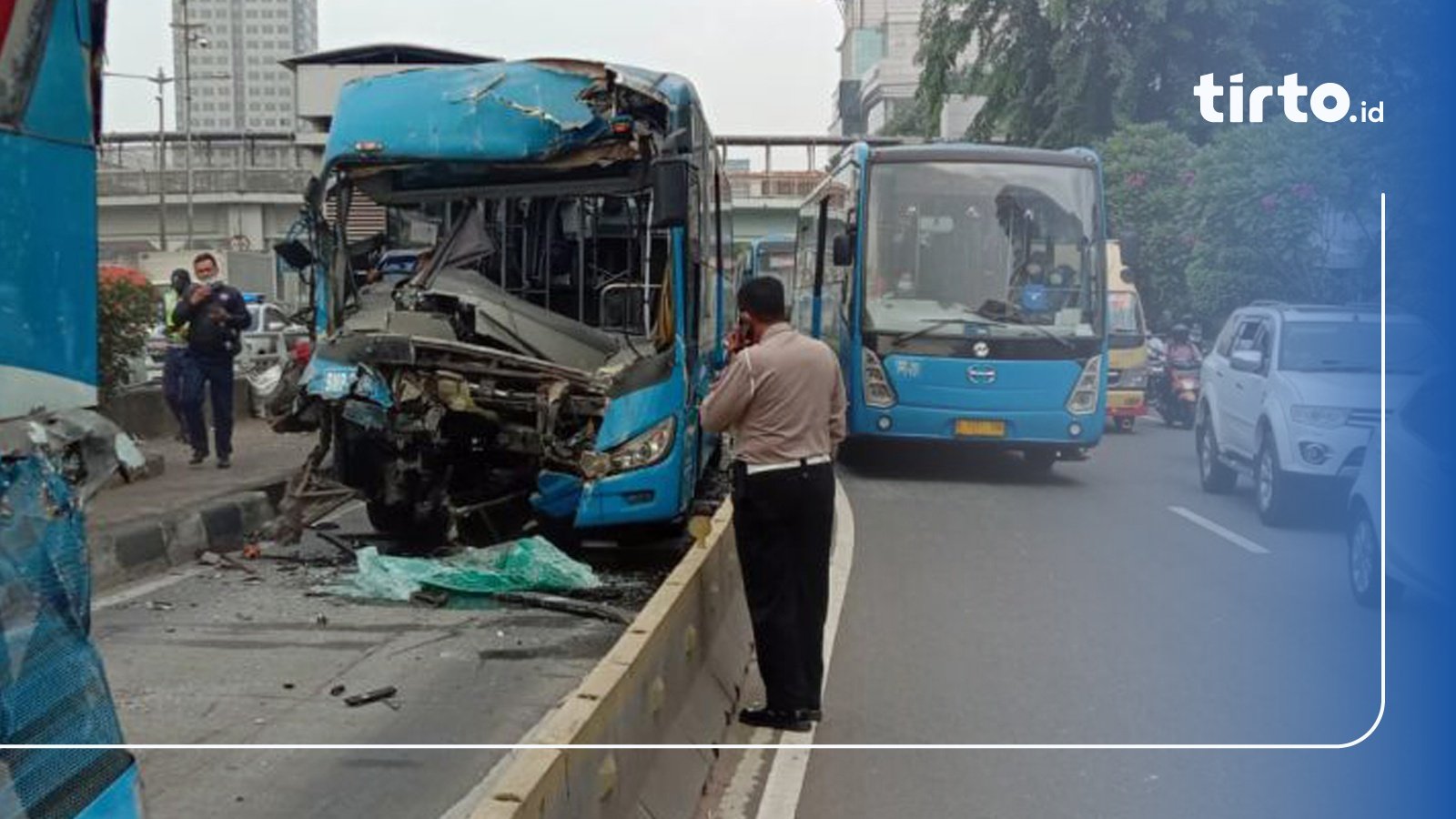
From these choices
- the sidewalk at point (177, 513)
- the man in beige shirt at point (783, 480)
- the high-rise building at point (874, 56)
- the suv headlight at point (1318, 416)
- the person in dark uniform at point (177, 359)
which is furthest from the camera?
the person in dark uniform at point (177, 359)

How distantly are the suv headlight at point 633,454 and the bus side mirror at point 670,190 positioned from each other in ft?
3.82

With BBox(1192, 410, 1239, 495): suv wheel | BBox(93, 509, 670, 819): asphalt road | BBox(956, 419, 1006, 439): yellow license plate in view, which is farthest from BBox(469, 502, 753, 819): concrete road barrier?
BBox(1192, 410, 1239, 495): suv wheel

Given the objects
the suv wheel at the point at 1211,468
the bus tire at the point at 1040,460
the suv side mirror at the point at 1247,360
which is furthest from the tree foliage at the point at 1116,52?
the bus tire at the point at 1040,460

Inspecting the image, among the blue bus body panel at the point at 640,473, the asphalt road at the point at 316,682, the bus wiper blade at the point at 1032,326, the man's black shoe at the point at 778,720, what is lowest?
the asphalt road at the point at 316,682

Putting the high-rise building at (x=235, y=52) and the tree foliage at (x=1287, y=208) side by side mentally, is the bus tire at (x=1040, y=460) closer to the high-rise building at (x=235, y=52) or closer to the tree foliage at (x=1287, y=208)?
the tree foliage at (x=1287, y=208)

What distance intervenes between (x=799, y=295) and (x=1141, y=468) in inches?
222

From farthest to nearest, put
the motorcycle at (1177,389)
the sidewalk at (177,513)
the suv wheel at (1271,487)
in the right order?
the motorcycle at (1177,389)
the suv wheel at (1271,487)
the sidewalk at (177,513)

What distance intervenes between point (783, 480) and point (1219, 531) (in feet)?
22.2

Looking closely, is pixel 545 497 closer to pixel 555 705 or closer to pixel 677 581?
pixel 555 705

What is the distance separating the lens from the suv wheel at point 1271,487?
10.6 m

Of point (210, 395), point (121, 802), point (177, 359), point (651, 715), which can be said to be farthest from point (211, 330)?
point (121, 802)

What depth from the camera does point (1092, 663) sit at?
6684 mm

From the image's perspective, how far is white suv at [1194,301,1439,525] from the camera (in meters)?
6.47

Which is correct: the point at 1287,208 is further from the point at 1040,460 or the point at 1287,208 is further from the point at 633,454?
the point at 1040,460
